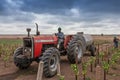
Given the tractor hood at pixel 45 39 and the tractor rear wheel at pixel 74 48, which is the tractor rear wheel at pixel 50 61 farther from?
the tractor rear wheel at pixel 74 48

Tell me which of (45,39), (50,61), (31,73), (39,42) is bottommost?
(31,73)

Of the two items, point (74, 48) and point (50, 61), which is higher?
point (74, 48)

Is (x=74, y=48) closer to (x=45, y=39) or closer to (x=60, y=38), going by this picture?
(x=60, y=38)

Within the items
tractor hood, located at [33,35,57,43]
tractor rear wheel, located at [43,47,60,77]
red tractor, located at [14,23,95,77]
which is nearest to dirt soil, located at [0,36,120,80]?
tractor rear wheel, located at [43,47,60,77]

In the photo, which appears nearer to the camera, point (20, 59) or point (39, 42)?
point (39, 42)

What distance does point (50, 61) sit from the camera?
10.1m

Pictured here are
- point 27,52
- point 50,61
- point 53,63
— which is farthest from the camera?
point 27,52

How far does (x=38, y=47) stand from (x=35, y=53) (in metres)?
0.32

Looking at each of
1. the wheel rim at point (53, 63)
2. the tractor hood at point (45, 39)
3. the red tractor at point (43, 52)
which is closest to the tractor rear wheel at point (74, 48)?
the red tractor at point (43, 52)

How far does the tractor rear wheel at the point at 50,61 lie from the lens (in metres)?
9.45

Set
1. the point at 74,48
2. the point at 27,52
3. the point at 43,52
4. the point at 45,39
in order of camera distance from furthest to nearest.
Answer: the point at 74,48 < the point at 45,39 < the point at 43,52 < the point at 27,52

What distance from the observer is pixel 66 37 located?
1230 centimetres

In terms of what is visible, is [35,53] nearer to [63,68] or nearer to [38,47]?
[38,47]

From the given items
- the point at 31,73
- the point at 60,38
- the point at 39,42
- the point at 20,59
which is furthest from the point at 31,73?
the point at 60,38
